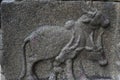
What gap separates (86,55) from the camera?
2.03 m

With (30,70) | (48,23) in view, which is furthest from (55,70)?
(48,23)

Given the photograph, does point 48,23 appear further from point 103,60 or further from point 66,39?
point 103,60

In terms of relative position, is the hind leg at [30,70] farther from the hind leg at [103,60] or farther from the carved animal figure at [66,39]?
the hind leg at [103,60]

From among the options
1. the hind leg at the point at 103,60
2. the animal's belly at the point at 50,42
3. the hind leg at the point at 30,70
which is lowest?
the hind leg at the point at 30,70

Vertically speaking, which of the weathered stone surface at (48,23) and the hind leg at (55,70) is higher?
the weathered stone surface at (48,23)

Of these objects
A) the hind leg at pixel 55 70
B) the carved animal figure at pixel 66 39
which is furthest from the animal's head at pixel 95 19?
the hind leg at pixel 55 70

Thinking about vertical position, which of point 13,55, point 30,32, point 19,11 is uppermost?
point 19,11

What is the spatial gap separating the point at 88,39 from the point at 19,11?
474 mm

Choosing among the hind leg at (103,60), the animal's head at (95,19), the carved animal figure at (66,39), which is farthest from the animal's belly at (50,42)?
the hind leg at (103,60)

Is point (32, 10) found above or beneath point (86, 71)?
above

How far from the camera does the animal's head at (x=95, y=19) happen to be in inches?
76.5

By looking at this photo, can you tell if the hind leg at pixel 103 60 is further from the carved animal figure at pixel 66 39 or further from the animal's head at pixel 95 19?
the animal's head at pixel 95 19

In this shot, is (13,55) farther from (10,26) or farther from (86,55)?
(86,55)

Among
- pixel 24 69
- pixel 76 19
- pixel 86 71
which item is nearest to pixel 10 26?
pixel 24 69
